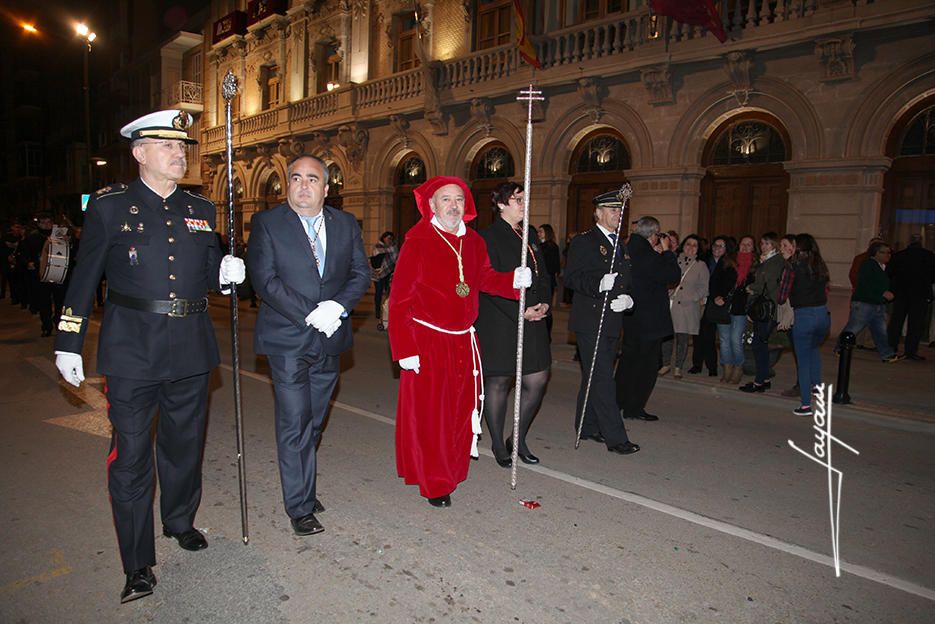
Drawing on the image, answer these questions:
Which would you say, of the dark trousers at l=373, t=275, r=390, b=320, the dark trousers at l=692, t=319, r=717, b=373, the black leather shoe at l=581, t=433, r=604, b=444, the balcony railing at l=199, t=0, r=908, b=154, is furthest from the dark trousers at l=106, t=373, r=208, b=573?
the balcony railing at l=199, t=0, r=908, b=154

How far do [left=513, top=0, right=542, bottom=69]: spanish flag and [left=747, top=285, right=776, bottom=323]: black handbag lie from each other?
9.53 meters

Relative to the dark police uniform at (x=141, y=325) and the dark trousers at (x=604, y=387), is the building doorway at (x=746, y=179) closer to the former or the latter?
the dark trousers at (x=604, y=387)

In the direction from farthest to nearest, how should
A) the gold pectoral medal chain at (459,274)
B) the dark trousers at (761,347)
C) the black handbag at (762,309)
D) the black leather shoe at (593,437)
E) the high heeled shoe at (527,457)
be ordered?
the dark trousers at (761,347) → the black handbag at (762,309) → the black leather shoe at (593,437) → the high heeled shoe at (527,457) → the gold pectoral medal chain at (459,274)

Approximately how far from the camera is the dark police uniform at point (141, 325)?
307 cm

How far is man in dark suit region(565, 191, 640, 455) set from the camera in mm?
5336

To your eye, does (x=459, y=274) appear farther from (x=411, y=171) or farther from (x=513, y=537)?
(x=411, y=171)

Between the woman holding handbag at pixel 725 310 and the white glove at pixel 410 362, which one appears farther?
the woman holding handbag at pixel 725 310

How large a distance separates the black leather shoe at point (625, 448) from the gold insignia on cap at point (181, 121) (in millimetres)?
4052

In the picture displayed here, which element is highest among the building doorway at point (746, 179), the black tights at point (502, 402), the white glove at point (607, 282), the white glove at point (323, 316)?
the building doorway at point (746, 179)

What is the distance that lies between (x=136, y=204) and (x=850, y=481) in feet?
17.5

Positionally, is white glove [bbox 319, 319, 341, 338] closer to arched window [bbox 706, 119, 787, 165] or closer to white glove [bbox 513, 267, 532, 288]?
white glove [bbox 513, 267, 532, 288]

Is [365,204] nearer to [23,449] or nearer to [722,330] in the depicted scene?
[722,330]

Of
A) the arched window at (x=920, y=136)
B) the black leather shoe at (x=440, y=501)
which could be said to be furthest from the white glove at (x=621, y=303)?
the arched window at (x=920, y=136)

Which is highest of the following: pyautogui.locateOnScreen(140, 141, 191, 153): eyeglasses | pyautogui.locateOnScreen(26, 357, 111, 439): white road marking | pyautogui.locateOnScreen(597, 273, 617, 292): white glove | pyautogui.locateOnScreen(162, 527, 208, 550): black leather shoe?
pyautogui.locateOnScreen(140, 141, 191, 153): eyeglasses
